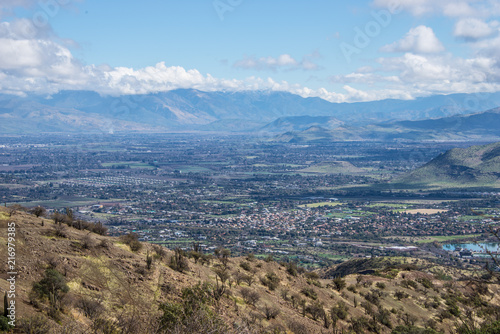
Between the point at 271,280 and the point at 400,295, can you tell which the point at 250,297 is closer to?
the point at 271,280

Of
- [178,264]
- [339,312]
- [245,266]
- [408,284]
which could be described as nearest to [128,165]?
[408,284]

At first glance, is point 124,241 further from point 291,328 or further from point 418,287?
point 418,287

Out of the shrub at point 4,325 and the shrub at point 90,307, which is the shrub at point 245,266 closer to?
the shrub at point 90,307

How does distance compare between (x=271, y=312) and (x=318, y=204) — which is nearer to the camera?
(x=271, y=312)

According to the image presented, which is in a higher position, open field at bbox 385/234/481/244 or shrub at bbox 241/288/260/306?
shrub at bbox 241/288/260/306

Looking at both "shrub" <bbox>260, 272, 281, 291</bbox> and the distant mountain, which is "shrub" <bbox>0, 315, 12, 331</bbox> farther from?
the distant mountain

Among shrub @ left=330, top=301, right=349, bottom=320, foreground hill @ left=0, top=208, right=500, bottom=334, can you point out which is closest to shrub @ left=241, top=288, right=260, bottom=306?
Answer: foreground hill @ left=0, top=208, right=500, bottom=334
